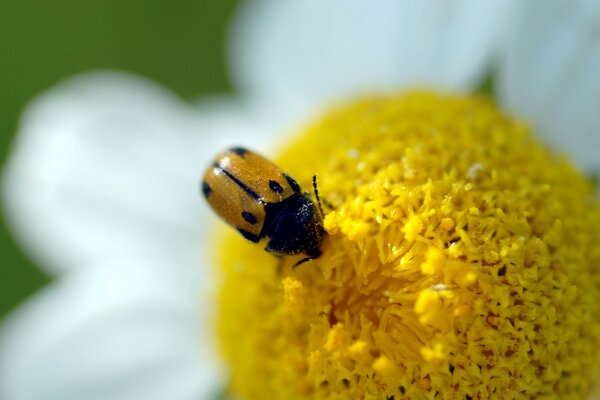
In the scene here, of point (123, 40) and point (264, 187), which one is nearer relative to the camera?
point (264, 187)

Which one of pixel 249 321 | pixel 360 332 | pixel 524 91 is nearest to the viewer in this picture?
pixel 360 332

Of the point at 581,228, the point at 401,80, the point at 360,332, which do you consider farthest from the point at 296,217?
the point at 401,80

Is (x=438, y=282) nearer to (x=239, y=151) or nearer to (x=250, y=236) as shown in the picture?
(x=250, y=236)

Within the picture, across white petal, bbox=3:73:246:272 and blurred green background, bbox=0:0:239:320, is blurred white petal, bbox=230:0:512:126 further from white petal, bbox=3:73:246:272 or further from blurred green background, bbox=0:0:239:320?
blurred green background, bbox=0:0:239:320

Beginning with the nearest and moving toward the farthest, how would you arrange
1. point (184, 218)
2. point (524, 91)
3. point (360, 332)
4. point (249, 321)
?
point (360, 332)
point (249, 321)
point (524, 91)
point (184, 218)

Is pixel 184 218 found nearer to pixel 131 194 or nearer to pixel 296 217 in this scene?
pixel 131 194

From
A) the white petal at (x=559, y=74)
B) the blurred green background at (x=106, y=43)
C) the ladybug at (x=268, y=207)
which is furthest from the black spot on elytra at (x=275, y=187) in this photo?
the blurred green background at (x=106, y=43)

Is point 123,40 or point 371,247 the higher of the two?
point 371,247
